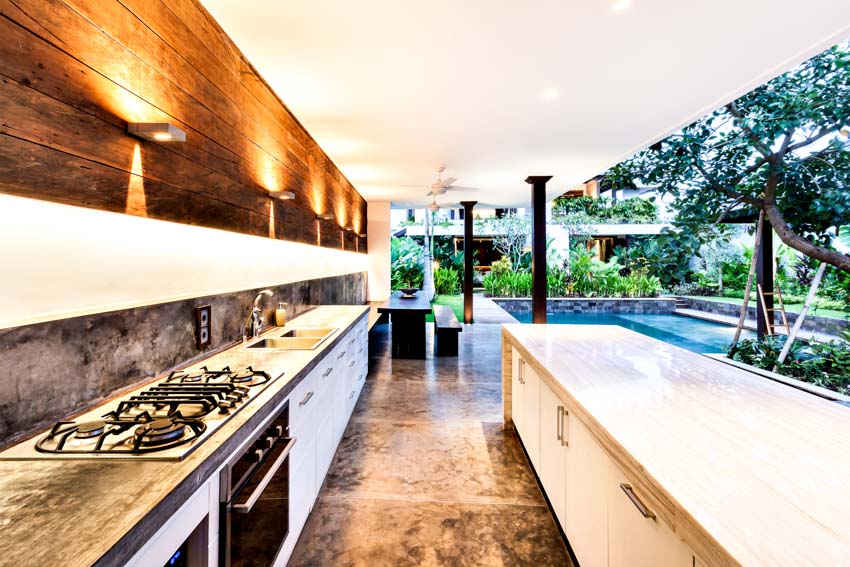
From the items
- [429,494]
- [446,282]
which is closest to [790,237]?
[429,494]

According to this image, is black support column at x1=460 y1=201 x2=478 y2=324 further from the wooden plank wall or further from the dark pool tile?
the dark pool tile

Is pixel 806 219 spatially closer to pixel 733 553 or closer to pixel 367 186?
pixel 733 553

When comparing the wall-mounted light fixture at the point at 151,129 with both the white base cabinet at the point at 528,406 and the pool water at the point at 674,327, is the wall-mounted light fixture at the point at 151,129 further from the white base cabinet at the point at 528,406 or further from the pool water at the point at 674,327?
the pool water at the point at 674,327

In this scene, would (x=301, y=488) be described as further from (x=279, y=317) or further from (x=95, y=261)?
(x=279, y=317)

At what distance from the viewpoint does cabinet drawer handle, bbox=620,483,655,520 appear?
1.00m

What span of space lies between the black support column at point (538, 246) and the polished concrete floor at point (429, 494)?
2.66 metres

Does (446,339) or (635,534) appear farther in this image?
(446,339)

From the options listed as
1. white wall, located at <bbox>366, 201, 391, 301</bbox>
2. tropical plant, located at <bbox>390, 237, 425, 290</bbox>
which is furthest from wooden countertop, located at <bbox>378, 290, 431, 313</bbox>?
tropical plant, located at <bbox>390, 237, 425, 290</bbox>

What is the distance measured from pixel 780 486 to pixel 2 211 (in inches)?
83.7

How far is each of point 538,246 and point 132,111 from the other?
5.73 metres

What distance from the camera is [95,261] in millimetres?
1390

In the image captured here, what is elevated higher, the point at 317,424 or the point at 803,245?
the point at 803,245

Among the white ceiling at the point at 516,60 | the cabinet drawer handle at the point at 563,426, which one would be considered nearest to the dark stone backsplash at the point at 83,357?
the white ceiling at the point at 516,60

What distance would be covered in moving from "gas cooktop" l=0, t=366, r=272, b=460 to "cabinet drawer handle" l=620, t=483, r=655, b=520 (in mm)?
1230
